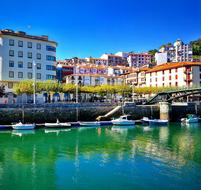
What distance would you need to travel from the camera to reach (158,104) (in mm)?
76000

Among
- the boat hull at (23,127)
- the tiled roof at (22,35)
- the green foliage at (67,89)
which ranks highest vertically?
the tiled roof at (22,35)

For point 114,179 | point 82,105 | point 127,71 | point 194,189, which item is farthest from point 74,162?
point 127,71

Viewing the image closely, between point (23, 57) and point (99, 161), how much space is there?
161 ft

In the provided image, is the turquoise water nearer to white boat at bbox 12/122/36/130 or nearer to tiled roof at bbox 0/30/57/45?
white boat at bbox 12/122/36/130

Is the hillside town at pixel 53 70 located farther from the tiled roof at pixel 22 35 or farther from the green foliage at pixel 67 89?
the green foliage at pixel 67 89

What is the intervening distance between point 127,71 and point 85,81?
30.6 metres

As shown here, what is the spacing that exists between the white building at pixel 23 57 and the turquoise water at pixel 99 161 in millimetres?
23870

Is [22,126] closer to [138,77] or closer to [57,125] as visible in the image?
[57,125]

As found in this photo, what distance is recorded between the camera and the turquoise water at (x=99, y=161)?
82.0 ft

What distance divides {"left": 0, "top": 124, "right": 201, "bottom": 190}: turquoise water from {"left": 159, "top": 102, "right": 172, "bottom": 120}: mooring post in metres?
20.3

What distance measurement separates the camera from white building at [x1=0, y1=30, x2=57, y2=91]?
7300 cm

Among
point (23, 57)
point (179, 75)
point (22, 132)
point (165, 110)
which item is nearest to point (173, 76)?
point (179, 75)

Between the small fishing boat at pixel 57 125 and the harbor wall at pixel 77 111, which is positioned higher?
the harbor wall at pixel 77 111

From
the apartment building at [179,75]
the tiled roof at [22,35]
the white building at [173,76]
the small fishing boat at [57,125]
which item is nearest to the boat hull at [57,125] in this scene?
the small fishing boat at [57,125]
